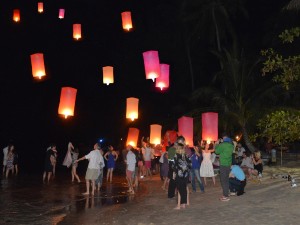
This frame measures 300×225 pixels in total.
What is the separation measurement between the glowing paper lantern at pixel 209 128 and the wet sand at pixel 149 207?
5.75 ft

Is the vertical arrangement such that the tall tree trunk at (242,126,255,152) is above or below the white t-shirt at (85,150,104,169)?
above

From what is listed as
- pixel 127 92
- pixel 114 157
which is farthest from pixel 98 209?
pixel 127 92

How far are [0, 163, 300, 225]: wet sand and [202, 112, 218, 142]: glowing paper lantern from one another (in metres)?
1.75

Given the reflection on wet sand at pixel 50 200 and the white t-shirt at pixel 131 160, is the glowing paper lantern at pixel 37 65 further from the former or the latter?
the white t-shirt at pixel 131 160

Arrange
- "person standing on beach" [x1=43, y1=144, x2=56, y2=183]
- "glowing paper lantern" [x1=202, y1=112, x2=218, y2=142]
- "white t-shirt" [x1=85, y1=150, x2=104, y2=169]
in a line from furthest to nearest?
"person standing on beach" [x1=43, y1=144, x2=56, y2=183] → "glowing paper lantern" [x1=202, y1=112, x2=218, y2=142] → "white t-shirt" [x1=85, y1=150, x2=104, y2=169]

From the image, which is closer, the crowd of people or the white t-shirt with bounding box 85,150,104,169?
the crowd of people

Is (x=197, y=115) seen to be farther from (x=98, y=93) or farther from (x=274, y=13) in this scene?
(x=98, y=93)

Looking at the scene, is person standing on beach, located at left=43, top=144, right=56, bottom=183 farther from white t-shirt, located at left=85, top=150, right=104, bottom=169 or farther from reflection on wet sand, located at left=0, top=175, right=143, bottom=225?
white t-shirt, located at left=85, top=150, right=104, bottom=169

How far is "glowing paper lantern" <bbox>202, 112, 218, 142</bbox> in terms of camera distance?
15203 millimetres

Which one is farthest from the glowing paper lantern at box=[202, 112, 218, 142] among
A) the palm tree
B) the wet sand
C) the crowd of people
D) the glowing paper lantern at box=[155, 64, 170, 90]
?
the palm tree

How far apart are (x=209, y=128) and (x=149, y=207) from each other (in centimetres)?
525

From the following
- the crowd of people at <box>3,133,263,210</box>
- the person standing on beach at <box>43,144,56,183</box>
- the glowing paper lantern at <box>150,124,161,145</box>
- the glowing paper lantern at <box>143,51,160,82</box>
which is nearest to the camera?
the crowd of people at <box>3,133,263,210</box>

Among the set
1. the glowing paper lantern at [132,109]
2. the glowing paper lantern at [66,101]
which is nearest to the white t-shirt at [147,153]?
the glowing paper lantern at [132,109]

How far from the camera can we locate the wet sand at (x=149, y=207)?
8.94m
